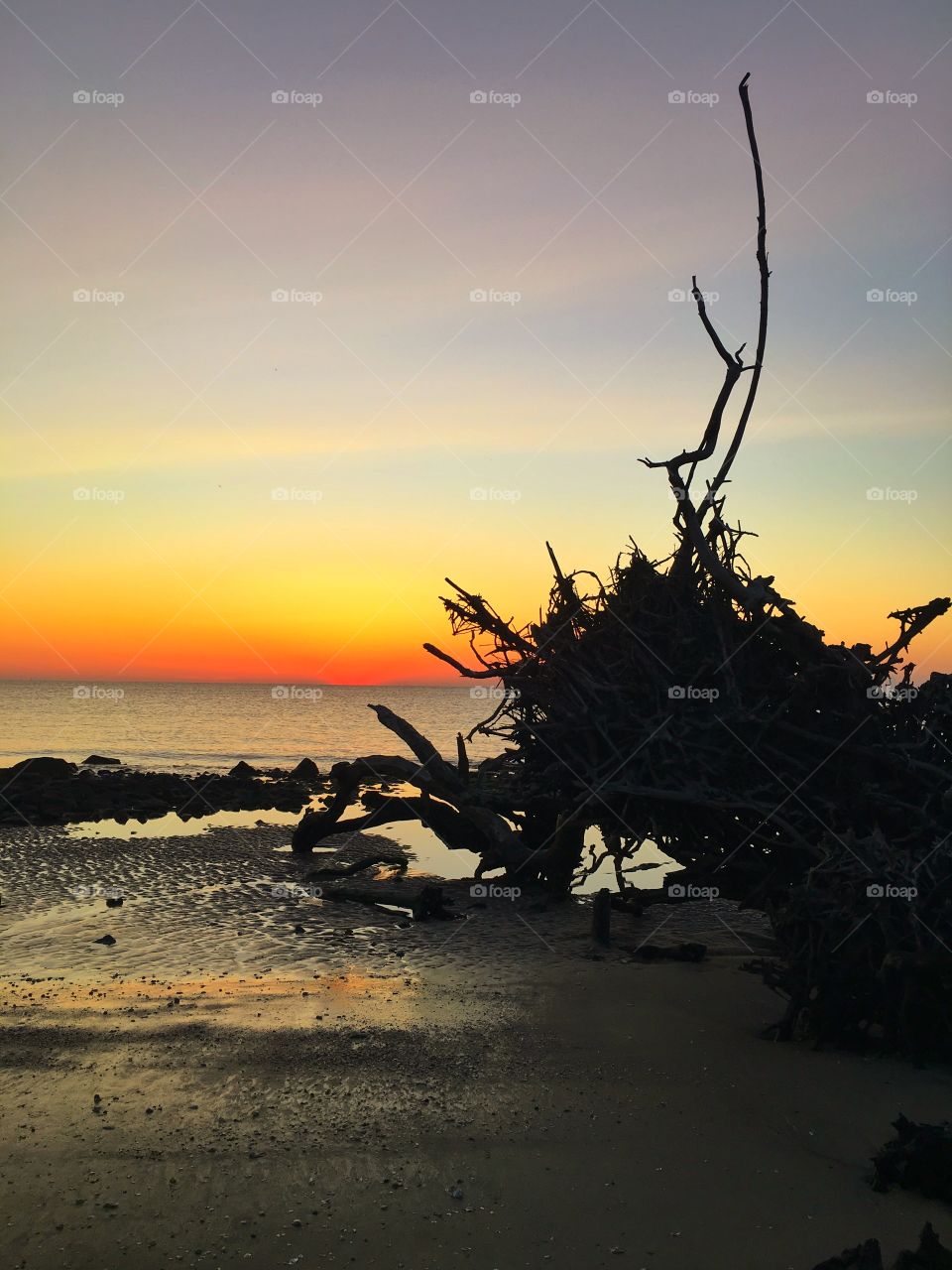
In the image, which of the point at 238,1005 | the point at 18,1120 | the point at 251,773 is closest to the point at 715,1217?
the point at 18,1120

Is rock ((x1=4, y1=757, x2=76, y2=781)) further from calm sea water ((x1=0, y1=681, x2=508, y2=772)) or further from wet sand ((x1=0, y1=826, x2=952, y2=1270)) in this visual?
wet sand ((x1=0, y1=826, x2=952, y2=1270))

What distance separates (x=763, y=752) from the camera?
10.1 m

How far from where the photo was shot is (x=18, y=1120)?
6.93m

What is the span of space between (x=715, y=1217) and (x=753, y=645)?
5757 millimetres

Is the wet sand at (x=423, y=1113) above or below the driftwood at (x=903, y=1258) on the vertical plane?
below

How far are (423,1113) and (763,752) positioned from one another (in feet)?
16.4

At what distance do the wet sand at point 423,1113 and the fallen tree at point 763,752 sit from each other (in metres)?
1.10

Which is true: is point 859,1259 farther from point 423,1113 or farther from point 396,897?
point 396,897

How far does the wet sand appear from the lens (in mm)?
5645

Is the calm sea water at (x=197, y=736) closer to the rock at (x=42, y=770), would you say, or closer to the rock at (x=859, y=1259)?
the rock at (x=42, y=770)

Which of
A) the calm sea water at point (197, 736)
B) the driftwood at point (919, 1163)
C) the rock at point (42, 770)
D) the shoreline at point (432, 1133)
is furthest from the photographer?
the calm sea water at point (197, 736)

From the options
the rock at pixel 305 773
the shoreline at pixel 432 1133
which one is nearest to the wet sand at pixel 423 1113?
the shoreline at pixel 432 1133

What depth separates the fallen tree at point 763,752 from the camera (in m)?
8.44

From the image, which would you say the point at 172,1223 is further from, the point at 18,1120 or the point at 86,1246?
the point at 18,1120
